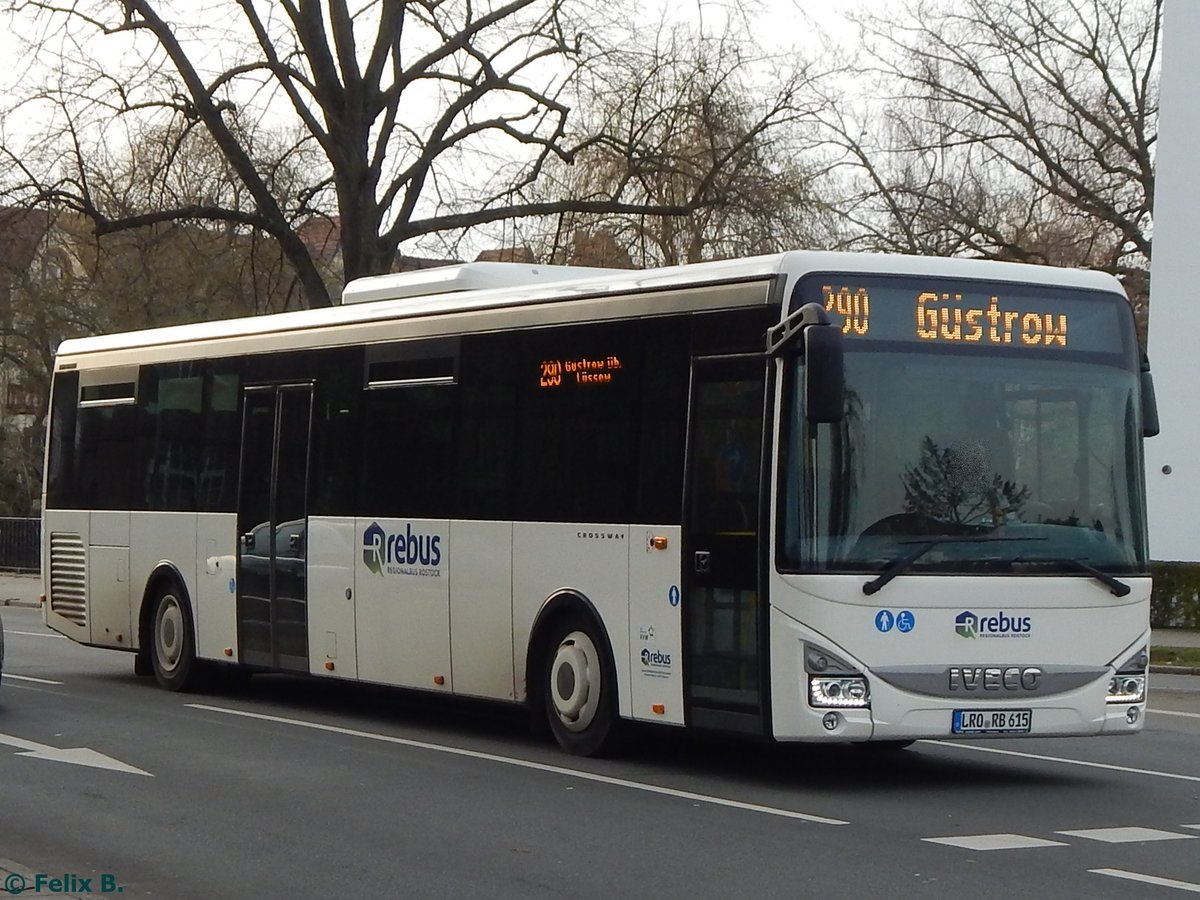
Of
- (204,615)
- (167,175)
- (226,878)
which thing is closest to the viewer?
(226,878)

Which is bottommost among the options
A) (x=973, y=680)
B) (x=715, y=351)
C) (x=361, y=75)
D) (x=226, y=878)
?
(x=226, y=878)

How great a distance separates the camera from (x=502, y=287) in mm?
14281

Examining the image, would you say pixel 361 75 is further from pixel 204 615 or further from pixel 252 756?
pixel 252 756

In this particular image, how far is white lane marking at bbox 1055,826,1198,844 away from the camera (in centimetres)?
973

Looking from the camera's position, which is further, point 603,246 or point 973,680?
point 603,246

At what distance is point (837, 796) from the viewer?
11.2 m

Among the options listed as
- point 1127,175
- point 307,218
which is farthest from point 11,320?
point 1127,175

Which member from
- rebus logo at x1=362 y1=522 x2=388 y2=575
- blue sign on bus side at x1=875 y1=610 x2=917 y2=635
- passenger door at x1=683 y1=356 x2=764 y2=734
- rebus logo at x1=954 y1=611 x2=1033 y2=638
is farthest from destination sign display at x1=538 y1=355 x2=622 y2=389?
rebus logo at x1=954 y1=611 x2=1033 y2=638

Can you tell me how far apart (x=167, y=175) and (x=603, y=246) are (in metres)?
6.97

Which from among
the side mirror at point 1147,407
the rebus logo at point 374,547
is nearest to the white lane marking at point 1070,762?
the side mirror at point 1147,407

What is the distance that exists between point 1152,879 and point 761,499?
340 centimetres

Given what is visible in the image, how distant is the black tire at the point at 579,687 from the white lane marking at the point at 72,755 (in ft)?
8.61

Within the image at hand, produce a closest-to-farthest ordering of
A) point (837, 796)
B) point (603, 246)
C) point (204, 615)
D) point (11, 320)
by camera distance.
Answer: point (837, 796) → point (204, 615) → point (603, 246) → point (11, 320)

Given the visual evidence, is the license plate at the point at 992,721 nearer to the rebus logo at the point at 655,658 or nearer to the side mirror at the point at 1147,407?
the rebus logo at the point at 655,658
